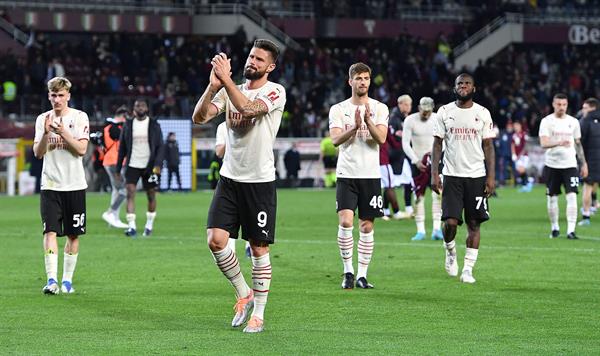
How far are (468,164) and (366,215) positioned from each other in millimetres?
1358

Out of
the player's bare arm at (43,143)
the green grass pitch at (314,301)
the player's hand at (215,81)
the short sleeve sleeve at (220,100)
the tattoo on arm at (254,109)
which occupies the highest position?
the player's hand at (215,81)

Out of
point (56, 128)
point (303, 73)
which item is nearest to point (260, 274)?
point (56, 128)

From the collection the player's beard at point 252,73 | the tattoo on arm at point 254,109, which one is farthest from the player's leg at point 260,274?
the player's beard at point 252,73

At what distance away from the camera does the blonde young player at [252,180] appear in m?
11.1

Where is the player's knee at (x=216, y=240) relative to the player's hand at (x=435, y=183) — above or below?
below

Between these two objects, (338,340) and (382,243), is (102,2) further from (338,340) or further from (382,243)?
(338,340)

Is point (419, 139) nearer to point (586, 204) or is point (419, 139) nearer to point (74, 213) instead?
point (586, 204)

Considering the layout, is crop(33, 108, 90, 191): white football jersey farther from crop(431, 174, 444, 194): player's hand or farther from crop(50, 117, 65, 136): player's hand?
crop(431, 174, 444, 194): player's hand

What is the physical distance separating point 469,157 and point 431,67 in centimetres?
4134

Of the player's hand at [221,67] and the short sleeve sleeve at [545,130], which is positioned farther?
the short sleeve sleeve at [545,130]

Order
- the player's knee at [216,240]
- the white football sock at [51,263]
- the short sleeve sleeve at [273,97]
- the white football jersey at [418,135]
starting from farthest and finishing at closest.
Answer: the white football jersey at [418,135] < the white football sock at [51,263] < the player's knee at [216,240] < the short sleeve sleeve at [273,97]

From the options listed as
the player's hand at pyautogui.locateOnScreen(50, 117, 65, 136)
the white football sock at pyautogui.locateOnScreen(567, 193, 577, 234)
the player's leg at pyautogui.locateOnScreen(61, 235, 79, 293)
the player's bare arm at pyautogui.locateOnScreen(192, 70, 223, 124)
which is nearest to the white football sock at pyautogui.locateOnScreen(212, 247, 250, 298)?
the player's bare arm at pyautogui.locateOnScreen(192, 70, 223, 124)

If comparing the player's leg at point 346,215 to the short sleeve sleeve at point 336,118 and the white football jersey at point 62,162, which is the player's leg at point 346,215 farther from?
the white football jersey at point 62,162

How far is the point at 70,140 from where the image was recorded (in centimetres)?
1370
